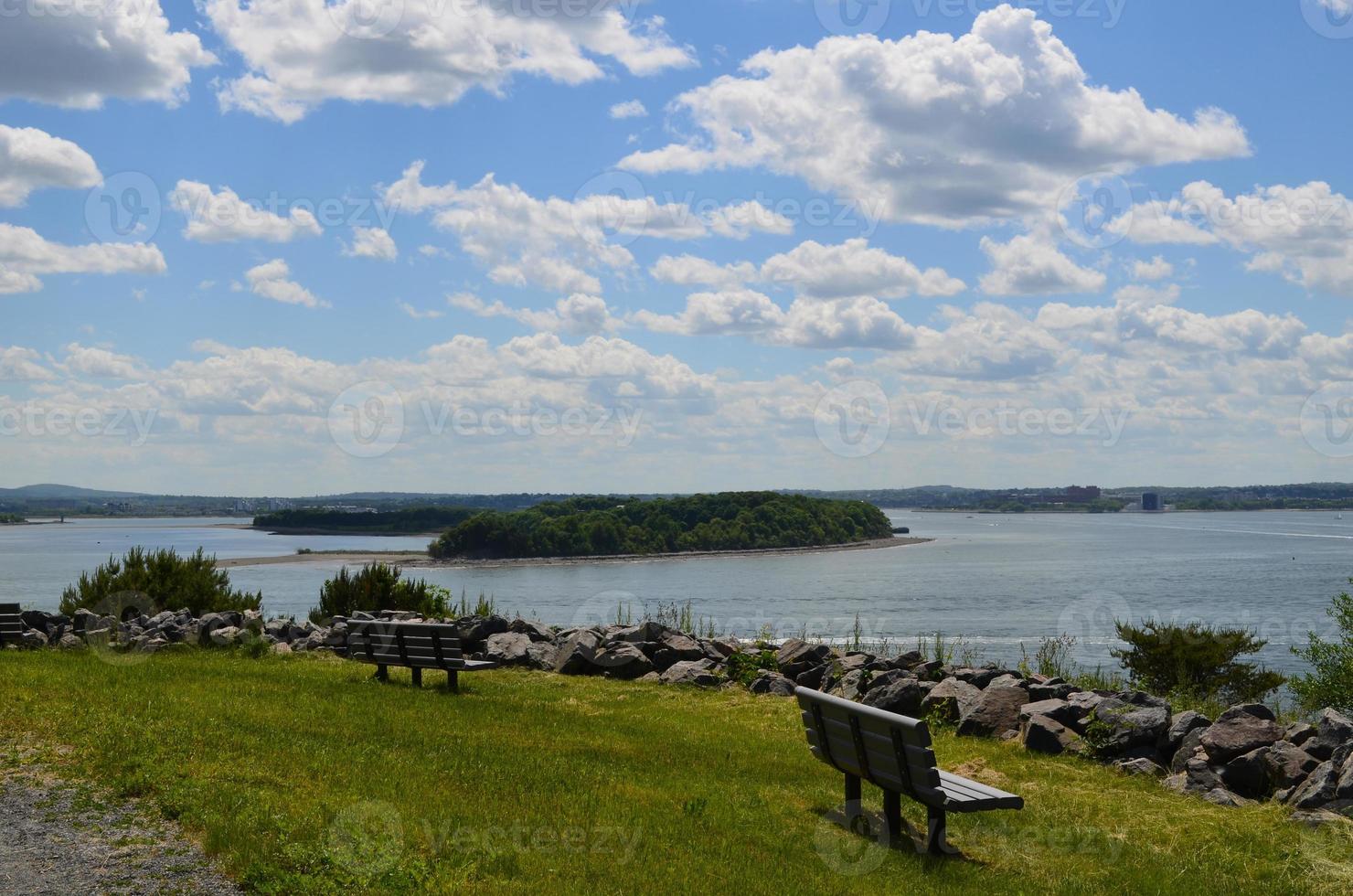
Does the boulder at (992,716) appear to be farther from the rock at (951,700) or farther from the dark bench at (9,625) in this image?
the dark bench at (9,625)

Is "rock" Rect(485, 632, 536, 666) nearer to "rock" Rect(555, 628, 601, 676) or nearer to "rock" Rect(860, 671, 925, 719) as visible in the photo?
"rock" Rect(555, 628, 601, 676)

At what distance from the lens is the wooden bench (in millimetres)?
13453

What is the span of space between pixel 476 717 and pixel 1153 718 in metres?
6.49

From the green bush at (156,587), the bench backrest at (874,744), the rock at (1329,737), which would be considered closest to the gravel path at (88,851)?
the bench backrest at (874,744)

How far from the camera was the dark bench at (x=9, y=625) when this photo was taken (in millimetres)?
16906

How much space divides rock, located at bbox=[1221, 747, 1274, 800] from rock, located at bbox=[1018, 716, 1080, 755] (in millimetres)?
1501

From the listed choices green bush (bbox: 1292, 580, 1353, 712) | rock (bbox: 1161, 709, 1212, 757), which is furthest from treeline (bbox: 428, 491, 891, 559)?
rock (bbox: 1161, 709, 1212, 757)

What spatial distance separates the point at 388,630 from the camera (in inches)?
545

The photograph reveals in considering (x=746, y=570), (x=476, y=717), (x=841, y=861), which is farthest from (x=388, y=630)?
(x=746, y=570)

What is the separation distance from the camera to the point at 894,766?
7352mm

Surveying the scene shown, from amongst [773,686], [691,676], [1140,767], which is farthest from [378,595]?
[1140,767]

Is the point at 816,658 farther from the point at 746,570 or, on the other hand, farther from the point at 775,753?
the point at 746,570

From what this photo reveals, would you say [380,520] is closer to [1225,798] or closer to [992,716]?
[992,716]

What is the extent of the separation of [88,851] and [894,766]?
472 cm
